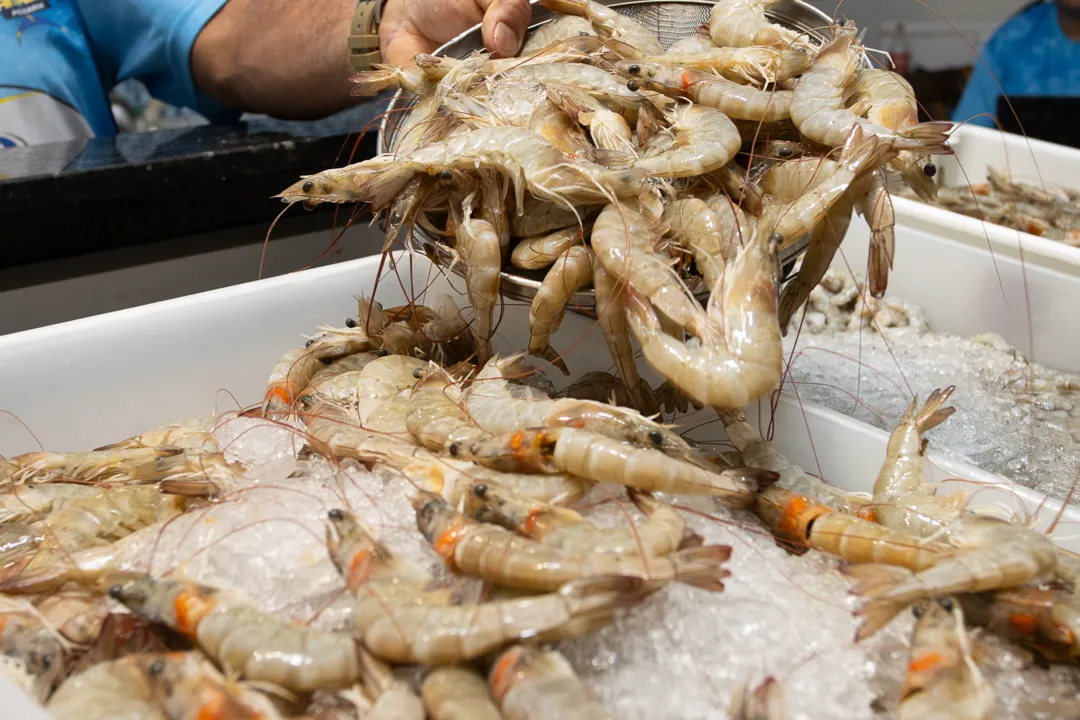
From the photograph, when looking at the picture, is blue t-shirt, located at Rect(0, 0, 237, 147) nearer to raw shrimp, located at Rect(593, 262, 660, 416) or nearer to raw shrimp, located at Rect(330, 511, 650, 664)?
raw shrimp, located at Rect(593, 262, 660, 416)

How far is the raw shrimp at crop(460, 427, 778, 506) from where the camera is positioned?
1051mm

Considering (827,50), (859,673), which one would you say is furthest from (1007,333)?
(859,673)

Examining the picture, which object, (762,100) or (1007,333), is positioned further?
(1007,333)

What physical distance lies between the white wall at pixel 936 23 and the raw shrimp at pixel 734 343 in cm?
326

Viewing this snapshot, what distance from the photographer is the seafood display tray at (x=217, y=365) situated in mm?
1456

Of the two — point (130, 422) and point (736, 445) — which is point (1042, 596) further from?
point (130, 422)

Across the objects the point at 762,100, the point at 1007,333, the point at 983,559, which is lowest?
the point at 1007,333

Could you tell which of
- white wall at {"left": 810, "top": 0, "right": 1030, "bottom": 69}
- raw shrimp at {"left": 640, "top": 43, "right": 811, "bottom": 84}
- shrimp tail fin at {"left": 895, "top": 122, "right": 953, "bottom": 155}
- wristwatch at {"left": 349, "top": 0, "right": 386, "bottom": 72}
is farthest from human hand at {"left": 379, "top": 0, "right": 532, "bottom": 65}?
white wall at {"left": 810, "top": 0, "right": 1030, "bottom": 69}

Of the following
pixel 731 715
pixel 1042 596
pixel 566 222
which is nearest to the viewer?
pixel 731 715

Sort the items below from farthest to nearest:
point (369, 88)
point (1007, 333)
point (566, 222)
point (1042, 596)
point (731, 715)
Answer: point (1007, 333) < point (369, 88) < point (566, 222) < point (1042, 596) < point (731, 715)

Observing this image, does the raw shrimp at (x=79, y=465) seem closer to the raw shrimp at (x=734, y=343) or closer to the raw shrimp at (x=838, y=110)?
the raw shrimp at (x=734, y=343)

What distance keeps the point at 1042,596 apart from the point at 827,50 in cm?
93

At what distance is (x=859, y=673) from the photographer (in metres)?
0.92

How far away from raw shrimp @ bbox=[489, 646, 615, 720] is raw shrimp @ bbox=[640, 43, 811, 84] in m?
1.06
